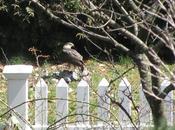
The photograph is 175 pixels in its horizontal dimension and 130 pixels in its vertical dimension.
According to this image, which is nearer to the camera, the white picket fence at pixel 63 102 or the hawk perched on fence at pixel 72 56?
the white picket fence at pixel 63 102

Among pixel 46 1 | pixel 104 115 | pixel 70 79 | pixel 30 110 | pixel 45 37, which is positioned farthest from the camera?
pixel 45 37

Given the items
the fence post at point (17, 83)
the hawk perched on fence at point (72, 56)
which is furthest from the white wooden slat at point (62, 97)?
the hawk perched on fence at point (72, 56)

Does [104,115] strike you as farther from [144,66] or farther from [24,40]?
[24,40]

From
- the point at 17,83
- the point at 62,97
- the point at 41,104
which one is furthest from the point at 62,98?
the point at 17,83

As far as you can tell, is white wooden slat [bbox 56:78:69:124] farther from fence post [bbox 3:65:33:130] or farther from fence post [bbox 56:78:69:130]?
fence post [bbox 3:65:33:130]

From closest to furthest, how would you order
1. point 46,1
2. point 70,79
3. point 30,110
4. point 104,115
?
point 104,115, point 30,110, point 70,79, point 46,1

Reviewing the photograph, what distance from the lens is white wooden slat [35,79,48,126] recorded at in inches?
182

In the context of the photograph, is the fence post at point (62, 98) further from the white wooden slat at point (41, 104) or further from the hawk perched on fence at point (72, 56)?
the hawk perched on fence at point (72, 56)

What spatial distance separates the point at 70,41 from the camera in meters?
7.91

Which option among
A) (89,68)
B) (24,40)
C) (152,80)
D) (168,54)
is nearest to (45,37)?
(24,40)

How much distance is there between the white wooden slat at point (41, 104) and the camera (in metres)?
4.62

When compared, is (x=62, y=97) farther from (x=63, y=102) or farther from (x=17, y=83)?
(x=17, y=83)

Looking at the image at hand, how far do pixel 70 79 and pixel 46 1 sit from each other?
103 cm

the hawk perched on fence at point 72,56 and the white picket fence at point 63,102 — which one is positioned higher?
the hawk perched on fence at point 72,56
